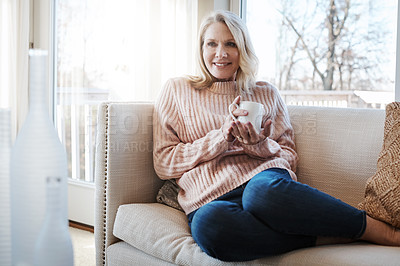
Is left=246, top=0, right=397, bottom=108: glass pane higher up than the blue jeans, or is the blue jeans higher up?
left=246, top=0, right=397, bottom=108: glass pane

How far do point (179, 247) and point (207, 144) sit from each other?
407 millimetres

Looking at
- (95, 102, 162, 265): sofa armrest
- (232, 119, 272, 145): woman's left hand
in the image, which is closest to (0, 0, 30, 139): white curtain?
(95, 102, 162, 265): sofa armrest

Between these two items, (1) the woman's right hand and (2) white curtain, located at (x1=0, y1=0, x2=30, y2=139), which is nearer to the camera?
(1) the woman's right hand

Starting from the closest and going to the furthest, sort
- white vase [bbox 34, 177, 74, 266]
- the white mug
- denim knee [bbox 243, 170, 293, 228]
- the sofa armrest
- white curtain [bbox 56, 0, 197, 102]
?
white vase [bbox 34, 177, 74, 266] < denim knee [bbox 243, 170, 293, 228] < the white mug < the sofa armrest < white curtain [bbox 56, 0, 197, 102]

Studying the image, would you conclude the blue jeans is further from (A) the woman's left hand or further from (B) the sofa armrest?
→ (B) the sofa armrest

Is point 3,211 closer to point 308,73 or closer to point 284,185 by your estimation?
point 284,185

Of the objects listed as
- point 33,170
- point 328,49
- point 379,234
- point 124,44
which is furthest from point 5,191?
point 124,44

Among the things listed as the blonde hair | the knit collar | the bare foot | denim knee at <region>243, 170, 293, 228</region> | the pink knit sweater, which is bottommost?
the bare foot

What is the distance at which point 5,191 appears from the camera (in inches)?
40.4

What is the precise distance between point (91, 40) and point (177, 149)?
1567 millimetres

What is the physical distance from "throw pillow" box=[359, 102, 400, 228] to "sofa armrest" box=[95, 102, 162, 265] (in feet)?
2.81

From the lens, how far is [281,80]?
2.60m

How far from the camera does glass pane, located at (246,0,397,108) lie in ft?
7.32

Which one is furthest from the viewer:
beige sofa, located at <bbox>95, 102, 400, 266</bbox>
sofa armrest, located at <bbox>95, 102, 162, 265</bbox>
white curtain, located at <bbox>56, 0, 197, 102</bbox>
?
white curtain, located at <bbox>56, 0, 197, 102</bbox>
